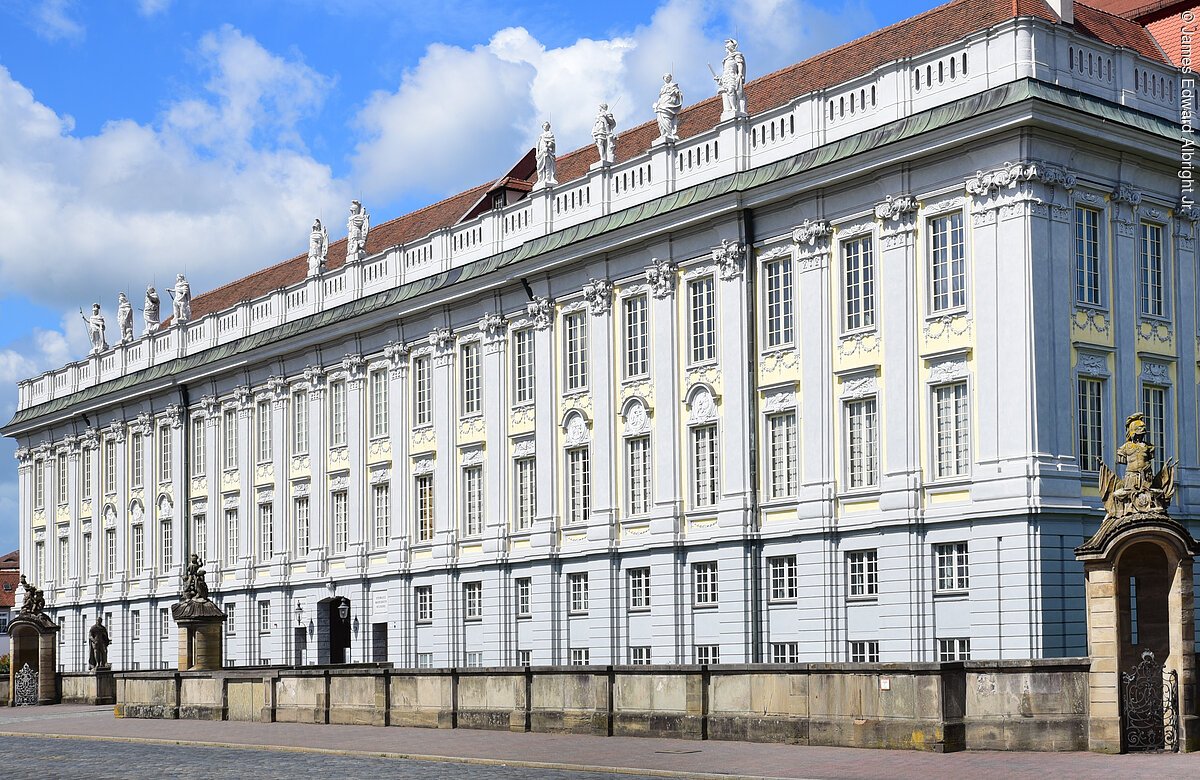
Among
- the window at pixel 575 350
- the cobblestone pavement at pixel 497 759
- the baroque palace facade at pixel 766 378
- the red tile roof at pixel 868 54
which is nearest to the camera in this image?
the cobblestone pavement at pixel 497 759

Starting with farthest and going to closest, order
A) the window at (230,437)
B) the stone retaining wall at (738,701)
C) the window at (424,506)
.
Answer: the window at (230,437), the window at (424,506), the stone retaining wall at (738,701)

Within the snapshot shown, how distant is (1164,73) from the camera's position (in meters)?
44.7

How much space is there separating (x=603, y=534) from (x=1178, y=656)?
25373 millimetres

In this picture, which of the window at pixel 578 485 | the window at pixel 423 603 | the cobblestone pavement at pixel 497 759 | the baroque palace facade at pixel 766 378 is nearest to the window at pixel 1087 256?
the baroque palace facade at pixel 766 378

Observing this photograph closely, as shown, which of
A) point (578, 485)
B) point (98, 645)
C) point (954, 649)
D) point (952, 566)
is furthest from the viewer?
point (98, 645)

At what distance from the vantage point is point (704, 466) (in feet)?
162

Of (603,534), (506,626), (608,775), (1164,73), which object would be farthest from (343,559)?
(608,775)

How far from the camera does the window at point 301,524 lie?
67.1 meters

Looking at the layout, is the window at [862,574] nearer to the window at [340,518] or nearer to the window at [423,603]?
the window at [423,603]

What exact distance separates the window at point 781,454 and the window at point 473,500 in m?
13.9

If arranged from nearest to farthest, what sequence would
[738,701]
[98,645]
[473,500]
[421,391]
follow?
[738,701] → [473,500] → [421,391] → [98,645]

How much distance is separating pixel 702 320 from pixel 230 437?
95.0 feet

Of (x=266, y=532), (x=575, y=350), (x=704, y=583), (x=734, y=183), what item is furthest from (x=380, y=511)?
(x=734, y=183)

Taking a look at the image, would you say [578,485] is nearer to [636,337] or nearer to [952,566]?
[636,337]
